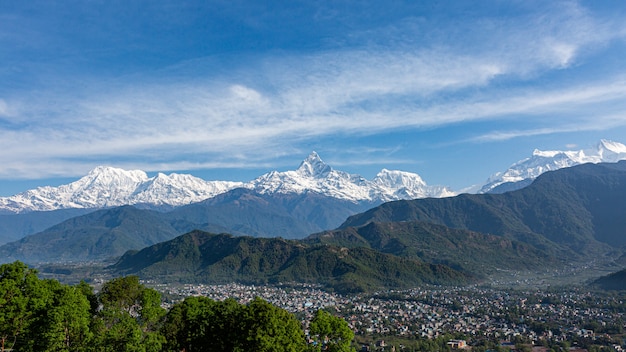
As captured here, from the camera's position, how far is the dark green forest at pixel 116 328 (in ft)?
108

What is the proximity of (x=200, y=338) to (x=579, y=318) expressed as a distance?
410 ft

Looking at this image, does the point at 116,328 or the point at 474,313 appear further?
the point at 474,313

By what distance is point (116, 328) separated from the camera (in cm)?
3434

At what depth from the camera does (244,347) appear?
111ft

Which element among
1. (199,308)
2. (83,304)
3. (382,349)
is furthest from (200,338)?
(382,349)

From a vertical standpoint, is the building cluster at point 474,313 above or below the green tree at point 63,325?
below

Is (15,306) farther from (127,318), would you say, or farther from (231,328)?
(231,328)

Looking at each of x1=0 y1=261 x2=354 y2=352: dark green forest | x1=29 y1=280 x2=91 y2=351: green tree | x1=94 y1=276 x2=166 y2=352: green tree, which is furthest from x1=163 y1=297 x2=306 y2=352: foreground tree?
x1=29 y1=280 x2=91 y2=351: green tree

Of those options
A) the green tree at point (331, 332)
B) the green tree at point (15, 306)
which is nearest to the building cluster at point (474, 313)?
the green tree at point (331, 332)

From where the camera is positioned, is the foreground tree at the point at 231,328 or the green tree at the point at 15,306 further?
the foreground tree at the point at 231,328

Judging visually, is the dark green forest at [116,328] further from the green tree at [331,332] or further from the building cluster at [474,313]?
the building cluster at [474,313]

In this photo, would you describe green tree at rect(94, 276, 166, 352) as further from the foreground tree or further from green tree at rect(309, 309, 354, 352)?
green tree at rect(309, 309, 354, 352)

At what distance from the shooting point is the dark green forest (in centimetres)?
3291

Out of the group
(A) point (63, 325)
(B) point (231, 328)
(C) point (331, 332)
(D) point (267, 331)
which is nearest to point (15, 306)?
(A) point (63, 325)
